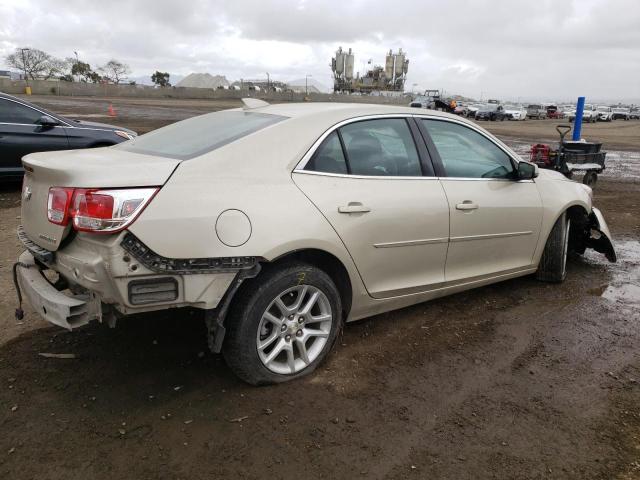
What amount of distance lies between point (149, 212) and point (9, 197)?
21.5 ft

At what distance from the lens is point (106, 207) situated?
243 cm

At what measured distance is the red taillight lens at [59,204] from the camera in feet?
8.34

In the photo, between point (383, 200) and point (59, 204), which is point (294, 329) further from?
point (59, 204)

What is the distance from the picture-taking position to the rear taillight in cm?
242

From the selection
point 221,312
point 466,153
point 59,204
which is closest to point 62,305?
point 59,204

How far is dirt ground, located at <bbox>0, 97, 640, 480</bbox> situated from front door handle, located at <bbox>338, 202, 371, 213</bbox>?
100 cm

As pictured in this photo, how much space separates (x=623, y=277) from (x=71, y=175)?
4.96 metres

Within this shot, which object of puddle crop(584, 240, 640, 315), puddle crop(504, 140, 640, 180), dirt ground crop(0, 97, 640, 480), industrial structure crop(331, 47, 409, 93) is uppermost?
industrial structure crop(331, 47, 409, 93)

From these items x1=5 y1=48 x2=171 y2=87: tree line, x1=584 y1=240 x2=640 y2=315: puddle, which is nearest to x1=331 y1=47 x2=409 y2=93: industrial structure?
x1=5 y1=48 x2=171 y2=87: tree line

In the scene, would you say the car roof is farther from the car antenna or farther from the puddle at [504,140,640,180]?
the puddle at [504,140,640,180]

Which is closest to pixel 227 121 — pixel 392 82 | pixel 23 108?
pixel 23 108

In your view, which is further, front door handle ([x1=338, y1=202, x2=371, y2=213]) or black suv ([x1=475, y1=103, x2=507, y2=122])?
black suv ([x1=475, y1=103, x2=507, y2=122])

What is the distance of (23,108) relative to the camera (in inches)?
301

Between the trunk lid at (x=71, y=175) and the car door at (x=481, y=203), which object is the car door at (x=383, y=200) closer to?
the car door at (x=481, y=203)
